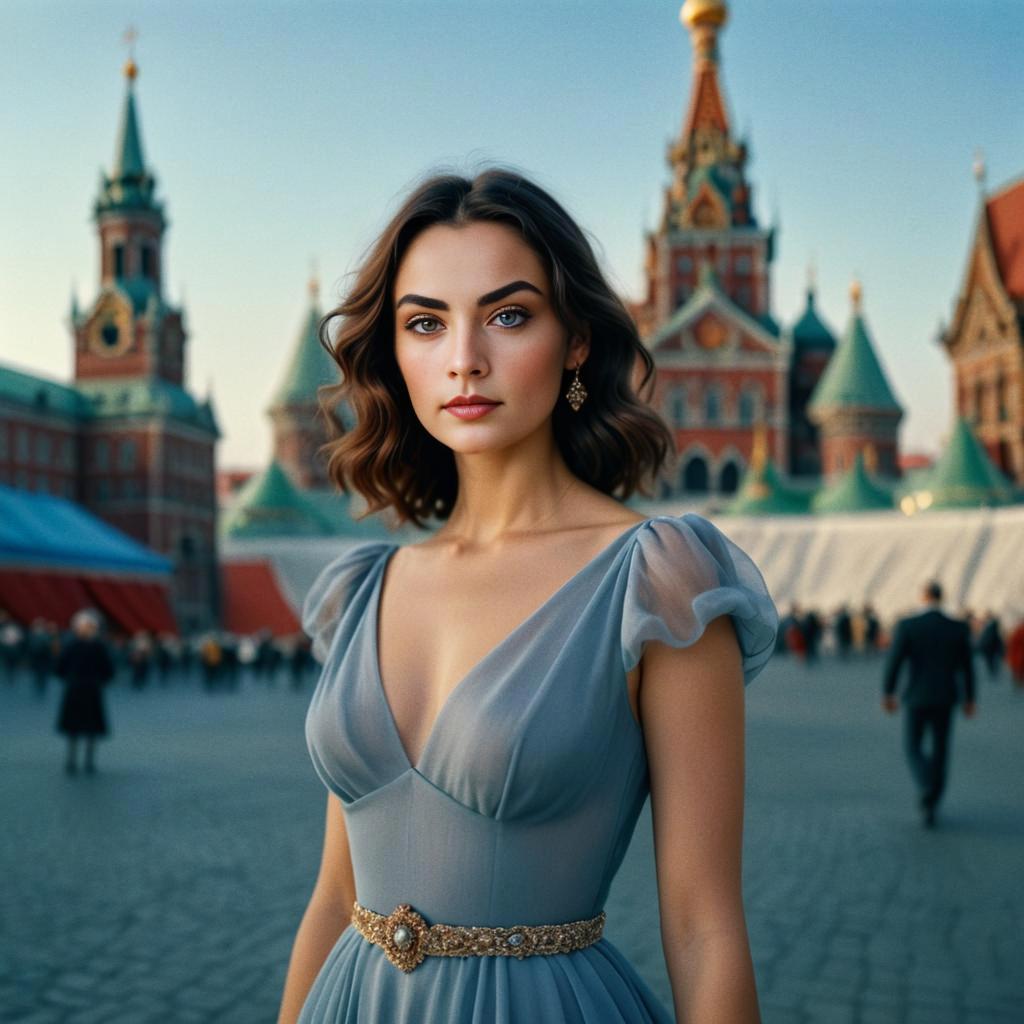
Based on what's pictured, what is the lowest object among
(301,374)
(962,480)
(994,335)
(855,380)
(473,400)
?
(473,400)

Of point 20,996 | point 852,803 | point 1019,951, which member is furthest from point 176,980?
point 852,803

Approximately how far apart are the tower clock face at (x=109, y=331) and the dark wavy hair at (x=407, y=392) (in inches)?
1922

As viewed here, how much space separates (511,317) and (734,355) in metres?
49.3

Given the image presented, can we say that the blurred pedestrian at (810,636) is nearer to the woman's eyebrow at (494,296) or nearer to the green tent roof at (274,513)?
the green tent roof at (274,513)

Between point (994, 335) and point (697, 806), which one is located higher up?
point (994, 335)

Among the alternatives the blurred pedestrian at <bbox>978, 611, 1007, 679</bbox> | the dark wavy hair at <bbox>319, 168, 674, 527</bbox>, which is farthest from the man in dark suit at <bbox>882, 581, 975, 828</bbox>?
the blurred pedestrian at <bbox>978, 611, 1007, 679</bbox>

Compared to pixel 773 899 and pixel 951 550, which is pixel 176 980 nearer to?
pixel 773 899

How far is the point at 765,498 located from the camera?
140ft

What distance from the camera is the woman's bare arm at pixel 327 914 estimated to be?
5.45ft

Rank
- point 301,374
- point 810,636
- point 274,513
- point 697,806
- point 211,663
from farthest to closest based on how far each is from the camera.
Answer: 1. point 301,374
2. point 274,513
3. point 810,636
4. point 211,663
5. point 697,806

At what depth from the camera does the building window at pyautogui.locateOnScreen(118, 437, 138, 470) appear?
45.9 m

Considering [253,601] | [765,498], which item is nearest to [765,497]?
[765,498]

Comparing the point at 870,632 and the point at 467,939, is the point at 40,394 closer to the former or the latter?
the point at 870,632

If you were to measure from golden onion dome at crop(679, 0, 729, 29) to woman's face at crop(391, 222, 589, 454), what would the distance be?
155 feet
